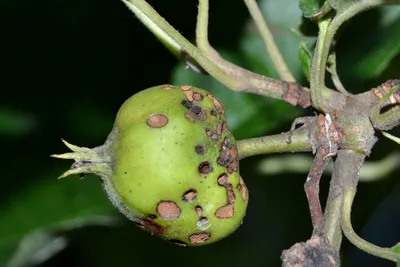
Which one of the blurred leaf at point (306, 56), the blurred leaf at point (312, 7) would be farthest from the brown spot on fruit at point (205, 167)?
the blurred leaf at point (306, 56)

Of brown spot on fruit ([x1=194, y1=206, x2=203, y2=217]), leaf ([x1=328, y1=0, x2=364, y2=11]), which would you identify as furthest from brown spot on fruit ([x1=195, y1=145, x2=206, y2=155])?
leaf ([x1=328, y1=0, x2=364, y2=11])

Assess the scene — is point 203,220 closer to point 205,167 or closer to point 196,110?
point 205,167

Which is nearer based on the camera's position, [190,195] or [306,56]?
[190,195]

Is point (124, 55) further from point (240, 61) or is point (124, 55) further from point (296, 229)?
point (296, 229)

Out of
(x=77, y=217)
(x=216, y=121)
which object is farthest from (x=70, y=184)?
(x=216, y=121)

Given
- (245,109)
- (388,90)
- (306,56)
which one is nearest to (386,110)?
(388,90)
